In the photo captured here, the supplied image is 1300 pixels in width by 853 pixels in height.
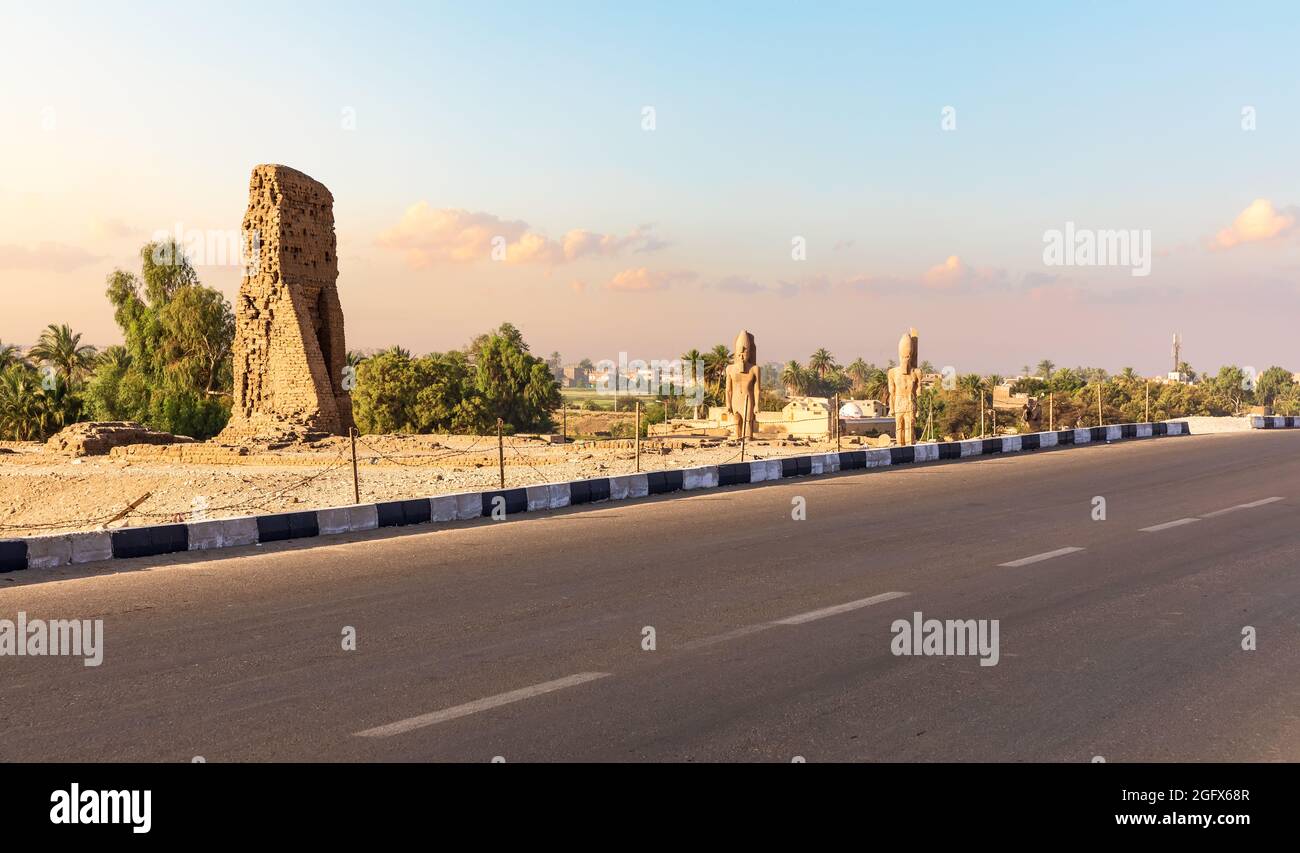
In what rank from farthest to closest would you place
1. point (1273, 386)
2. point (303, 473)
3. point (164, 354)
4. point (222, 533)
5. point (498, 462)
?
1. point (1273, 386)
2. point (164, 354)
3. point (498, 462)
4. point (303, 473)
5. point (222, 533)

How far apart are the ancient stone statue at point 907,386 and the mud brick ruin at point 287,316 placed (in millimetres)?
Answer: 19763

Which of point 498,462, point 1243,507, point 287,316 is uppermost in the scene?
point 287,316

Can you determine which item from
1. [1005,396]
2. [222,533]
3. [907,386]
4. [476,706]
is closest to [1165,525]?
[476,706]

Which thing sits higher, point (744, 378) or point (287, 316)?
point (287, 316)

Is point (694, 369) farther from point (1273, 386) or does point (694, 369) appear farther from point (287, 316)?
point (1273, 386)

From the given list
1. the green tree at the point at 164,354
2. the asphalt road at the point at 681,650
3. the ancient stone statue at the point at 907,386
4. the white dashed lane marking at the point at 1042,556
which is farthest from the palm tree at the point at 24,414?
the white dashed lane marking at the point at 1042,556

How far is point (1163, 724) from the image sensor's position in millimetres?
5227

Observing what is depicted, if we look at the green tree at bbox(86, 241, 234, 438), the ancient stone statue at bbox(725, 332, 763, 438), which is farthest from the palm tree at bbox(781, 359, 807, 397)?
the ancient stone statue at bbox(725, 332, 763, 438)

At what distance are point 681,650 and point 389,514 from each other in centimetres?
828

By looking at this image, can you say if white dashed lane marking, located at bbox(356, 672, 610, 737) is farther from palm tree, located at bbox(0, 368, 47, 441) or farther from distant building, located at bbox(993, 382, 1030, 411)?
distant building, located at bbox(993, 382, 1030, 411)

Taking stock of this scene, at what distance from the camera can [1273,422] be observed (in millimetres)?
46625

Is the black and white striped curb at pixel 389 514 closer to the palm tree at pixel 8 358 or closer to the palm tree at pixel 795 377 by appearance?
the palm tree at pixel 8 358

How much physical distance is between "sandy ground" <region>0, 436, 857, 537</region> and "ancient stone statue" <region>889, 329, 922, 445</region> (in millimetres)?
2914
